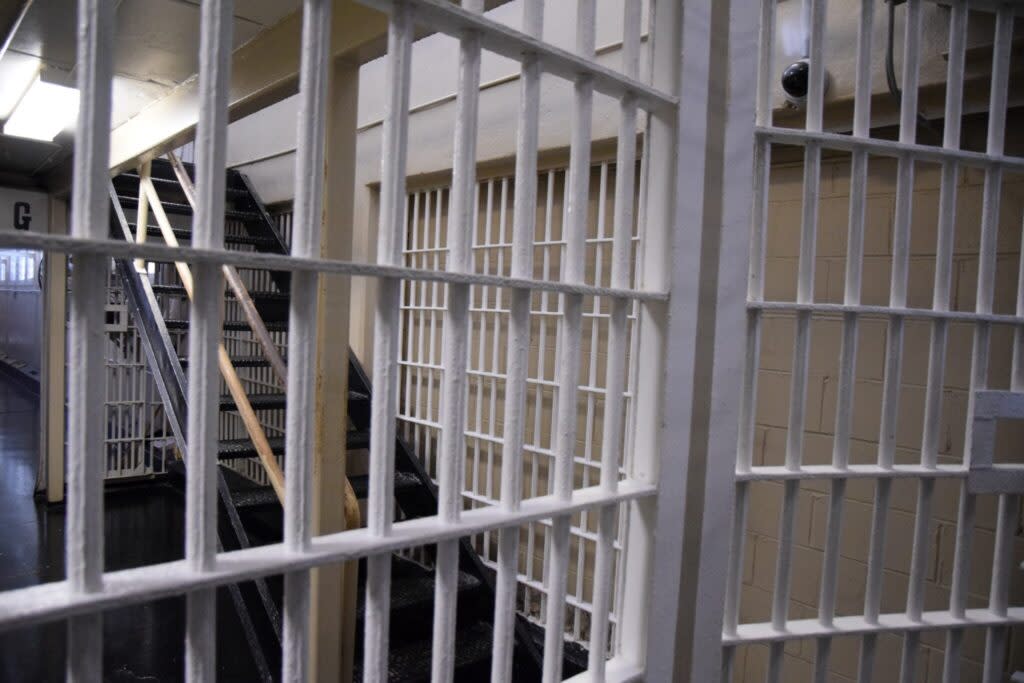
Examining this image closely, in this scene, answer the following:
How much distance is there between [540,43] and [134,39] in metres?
1.95

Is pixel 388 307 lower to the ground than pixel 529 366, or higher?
higher

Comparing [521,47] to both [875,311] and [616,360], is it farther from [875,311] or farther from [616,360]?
[875,311]

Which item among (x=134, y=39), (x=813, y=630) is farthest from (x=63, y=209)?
(x=813, y=630)

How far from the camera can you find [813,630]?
128cm

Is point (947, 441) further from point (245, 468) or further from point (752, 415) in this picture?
point (245, 468)

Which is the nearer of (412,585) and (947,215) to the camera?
(947,215)

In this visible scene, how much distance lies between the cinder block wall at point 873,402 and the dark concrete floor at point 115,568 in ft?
7.11

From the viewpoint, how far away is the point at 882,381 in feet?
6.59

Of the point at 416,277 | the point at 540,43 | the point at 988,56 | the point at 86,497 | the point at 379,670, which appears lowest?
the point at 379,670

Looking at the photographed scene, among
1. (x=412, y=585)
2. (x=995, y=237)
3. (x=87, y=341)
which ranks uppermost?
(x=995, y=237)

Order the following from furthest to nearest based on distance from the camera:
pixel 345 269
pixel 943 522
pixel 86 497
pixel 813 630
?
pixel 943 522
pixel 813 630
pixel 345 269
pixel 86 497

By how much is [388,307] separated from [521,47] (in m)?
0.43

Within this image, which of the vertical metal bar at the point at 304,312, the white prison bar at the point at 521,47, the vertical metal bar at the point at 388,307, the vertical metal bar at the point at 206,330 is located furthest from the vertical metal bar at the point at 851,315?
the vertical metal bar at the point at 206,330

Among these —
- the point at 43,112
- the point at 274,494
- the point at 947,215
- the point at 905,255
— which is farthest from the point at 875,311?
the point at 43,112
